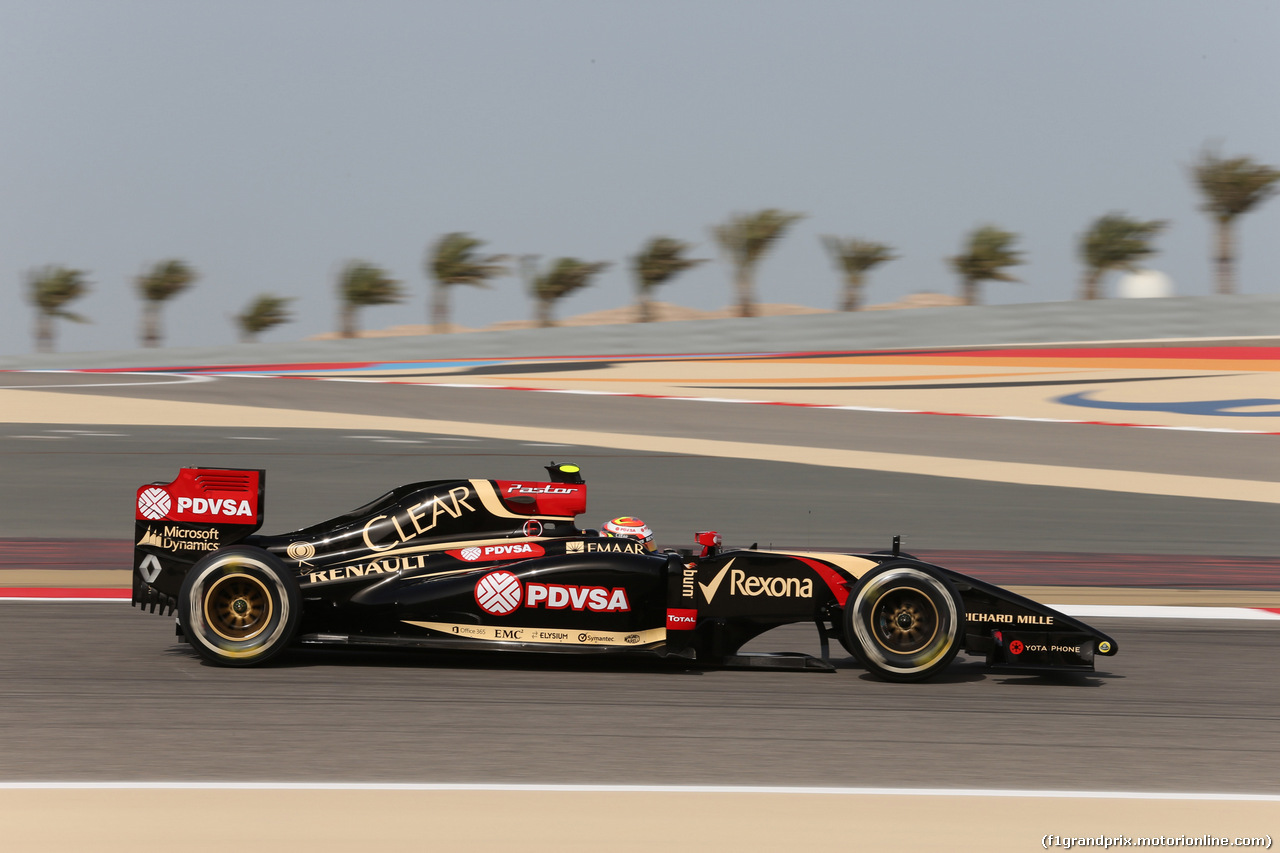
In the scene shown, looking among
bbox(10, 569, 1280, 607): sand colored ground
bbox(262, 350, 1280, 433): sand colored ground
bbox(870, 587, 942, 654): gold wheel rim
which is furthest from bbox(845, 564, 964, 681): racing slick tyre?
bbox(262, 350, 1280, 433): sand colored ground

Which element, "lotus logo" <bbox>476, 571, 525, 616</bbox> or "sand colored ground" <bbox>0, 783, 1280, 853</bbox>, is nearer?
"sand colored ground" <bbox>0, 783, 1280, 853</bbox>

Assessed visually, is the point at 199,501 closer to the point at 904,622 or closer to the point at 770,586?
the point at 770,586

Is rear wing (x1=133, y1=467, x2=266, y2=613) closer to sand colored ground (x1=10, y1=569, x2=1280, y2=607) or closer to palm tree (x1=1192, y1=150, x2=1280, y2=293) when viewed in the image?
sand colored ground (x1=10, y1=569, x2=1280, y2=607)

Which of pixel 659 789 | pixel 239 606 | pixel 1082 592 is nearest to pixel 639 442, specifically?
pixel 1082 592

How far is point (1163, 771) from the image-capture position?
488 cm

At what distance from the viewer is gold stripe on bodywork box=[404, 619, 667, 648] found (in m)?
6.16

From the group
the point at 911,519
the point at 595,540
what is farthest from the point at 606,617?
the point at 911,519

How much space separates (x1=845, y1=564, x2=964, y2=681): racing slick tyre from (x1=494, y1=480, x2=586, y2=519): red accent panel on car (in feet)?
4.95

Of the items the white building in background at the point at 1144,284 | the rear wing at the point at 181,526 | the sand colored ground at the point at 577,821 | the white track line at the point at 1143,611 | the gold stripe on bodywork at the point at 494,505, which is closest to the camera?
the sand colored ground at the point at 577,821

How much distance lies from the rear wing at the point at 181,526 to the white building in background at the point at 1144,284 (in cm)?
4064

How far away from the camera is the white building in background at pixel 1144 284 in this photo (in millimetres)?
42438

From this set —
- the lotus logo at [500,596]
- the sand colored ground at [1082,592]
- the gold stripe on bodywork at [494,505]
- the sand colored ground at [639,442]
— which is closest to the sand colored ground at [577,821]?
the lotus logo at [500,596]

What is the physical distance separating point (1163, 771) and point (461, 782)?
106 inches

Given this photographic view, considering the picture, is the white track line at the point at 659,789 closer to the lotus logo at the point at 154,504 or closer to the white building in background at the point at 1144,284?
the lotus logo at the point at 154,504
